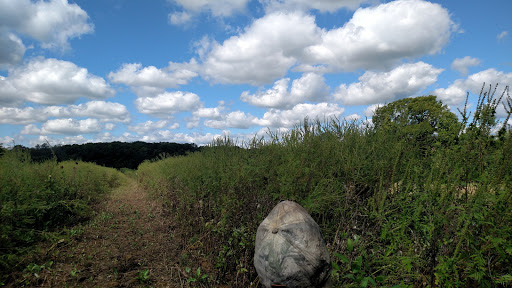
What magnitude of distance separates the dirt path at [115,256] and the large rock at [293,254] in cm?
176

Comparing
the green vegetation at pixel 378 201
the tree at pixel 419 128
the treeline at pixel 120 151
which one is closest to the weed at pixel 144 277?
the green vegetation at pixel 378 201

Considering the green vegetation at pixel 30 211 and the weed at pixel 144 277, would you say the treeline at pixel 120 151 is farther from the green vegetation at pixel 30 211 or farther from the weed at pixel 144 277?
the weed at pixel 144 277

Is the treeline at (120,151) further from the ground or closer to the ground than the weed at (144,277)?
further from the ground

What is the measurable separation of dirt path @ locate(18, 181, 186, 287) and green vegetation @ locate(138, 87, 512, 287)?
1.09 feet

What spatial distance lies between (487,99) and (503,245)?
1728 millimetres

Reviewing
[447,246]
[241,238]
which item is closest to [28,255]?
[241,238]

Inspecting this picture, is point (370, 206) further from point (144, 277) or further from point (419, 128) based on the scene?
point (144, 277)

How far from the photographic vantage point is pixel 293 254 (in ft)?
8.59

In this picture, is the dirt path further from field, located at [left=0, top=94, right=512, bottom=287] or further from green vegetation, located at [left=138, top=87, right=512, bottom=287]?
green vegetation, located at [left=138, top=87, right=512, bottom=287]

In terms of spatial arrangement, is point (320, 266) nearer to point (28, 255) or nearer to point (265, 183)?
point (265, 183)

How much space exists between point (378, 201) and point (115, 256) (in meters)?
4.03

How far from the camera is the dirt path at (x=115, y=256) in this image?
155 inches

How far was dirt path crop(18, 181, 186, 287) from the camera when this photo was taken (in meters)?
3.94

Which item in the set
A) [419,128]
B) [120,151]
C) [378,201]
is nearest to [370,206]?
[378,201]
